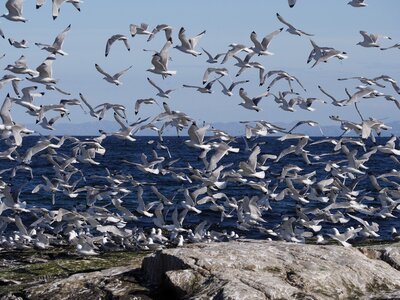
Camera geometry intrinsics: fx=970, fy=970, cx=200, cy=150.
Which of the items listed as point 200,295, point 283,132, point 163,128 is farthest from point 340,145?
point 200,295

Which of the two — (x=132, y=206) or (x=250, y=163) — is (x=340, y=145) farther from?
(x=132, y=206)

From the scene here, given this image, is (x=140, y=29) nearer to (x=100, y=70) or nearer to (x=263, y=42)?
(x=100, y=70)

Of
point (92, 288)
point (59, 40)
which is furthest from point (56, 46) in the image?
point (92, 288)

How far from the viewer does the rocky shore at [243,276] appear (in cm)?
1431

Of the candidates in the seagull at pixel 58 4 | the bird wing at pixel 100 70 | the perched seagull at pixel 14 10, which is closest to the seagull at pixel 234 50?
the bird wing at pixel 100 70

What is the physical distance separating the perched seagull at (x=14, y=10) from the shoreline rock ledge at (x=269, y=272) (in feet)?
35.3

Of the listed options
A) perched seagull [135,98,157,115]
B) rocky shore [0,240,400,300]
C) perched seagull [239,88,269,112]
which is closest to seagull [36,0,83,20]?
perched seagull [135,98,157,115]

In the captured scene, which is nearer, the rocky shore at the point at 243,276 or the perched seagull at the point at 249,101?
the rocky shore at the point at 243,276

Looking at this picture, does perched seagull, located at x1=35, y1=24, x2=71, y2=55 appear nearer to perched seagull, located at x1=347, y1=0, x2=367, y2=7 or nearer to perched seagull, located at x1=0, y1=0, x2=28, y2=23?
perched seagull, located at x1=0, y1=0, x2=28, y2=23

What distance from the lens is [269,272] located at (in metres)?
14.9

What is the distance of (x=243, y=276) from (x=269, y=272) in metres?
0.58

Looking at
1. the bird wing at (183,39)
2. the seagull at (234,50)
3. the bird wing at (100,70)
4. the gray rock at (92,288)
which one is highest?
the bird wing at (183,39)

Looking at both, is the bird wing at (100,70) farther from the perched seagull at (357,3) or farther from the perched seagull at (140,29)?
the perched seagull at (357,3)

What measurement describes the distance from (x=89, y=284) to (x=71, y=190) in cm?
1524
